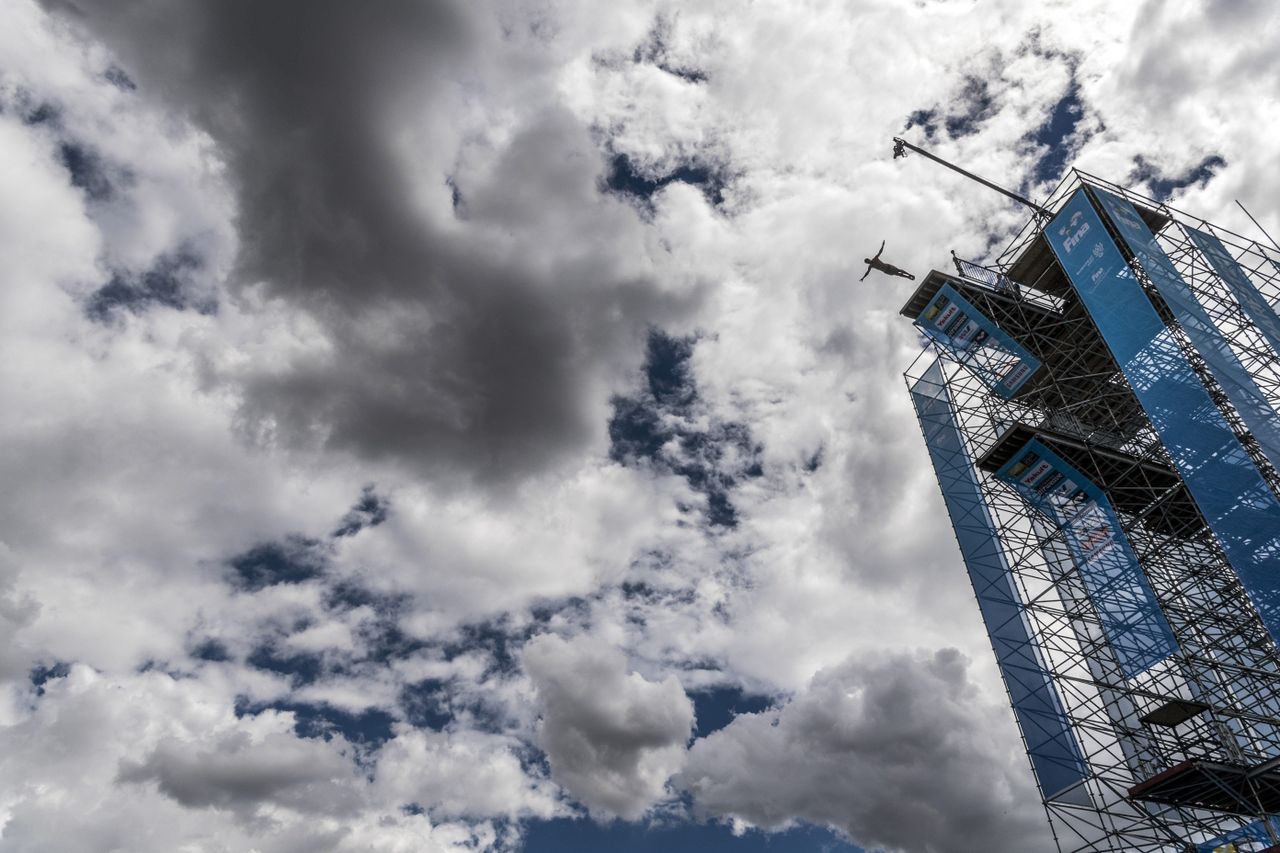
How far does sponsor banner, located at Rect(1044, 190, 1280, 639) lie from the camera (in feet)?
98.9

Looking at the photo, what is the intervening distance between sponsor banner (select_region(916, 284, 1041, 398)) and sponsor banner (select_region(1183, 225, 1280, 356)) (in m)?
9.72

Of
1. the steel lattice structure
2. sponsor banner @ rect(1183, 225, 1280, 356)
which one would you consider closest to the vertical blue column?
the steel lattice structure

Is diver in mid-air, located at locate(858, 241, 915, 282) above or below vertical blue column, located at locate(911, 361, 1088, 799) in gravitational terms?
above

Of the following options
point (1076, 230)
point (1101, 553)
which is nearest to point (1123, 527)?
point (1101, 553)

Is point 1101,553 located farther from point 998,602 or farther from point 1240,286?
point 1240,286

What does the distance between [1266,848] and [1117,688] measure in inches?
293

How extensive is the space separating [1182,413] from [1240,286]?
9.89 meters

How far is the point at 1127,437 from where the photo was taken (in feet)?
144

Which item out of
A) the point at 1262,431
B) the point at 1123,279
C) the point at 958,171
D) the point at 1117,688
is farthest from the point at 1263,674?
the point at 958,171

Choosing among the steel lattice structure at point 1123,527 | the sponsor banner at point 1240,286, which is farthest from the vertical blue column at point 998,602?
the sponsor banner at point 1240,286

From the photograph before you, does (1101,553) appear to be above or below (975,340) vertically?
below

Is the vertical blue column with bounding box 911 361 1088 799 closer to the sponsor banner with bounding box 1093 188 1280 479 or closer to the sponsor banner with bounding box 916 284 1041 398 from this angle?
the sponsor banner with bounding box 916 284 1041 398

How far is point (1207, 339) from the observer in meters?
34.1

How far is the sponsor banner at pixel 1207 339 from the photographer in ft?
104
